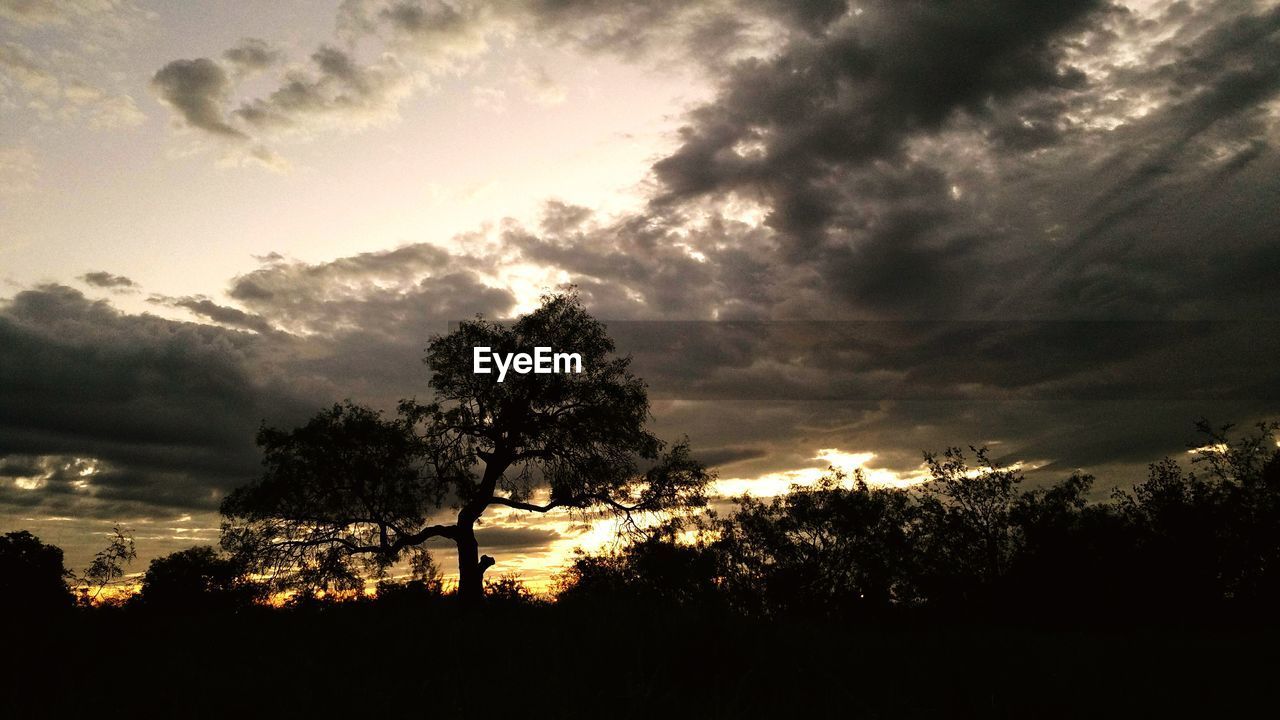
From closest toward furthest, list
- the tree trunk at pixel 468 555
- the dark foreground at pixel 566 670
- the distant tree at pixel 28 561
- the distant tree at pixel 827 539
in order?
the dark foreground at pixel 566 670 < the tree trunk at pixel 468 555 < the distant tree at pixel 28 561 < the distant tree at pixel 827 539

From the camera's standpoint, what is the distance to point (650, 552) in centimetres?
3272

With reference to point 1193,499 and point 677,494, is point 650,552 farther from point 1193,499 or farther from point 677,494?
point 1193,499

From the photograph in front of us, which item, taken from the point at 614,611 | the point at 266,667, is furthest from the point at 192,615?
the point at 614,611

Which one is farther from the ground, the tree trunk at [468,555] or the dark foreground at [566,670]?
the dark foreground at [566,670]

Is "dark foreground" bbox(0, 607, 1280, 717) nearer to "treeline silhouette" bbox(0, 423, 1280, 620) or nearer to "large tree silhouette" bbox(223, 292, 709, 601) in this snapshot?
"large tree silhouette" bbox(223, 292, 709, 601)

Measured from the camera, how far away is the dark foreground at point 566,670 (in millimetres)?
4863

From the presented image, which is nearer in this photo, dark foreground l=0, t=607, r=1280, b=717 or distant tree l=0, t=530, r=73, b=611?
dark foreground l=0, t=607, r=1280, b=717

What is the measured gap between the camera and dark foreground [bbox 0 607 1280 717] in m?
4.86

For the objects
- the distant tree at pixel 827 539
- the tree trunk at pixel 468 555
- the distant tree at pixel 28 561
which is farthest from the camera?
the distant tree at pixel 827 539

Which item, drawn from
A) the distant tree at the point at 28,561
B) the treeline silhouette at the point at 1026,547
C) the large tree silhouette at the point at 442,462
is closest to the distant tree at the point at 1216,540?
the treeline silhouette at the point at 1026,547

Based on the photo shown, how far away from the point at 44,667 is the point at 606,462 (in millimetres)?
26867

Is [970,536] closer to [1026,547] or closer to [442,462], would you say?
[1026,547]

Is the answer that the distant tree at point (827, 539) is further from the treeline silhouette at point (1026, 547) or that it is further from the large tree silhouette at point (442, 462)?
the large tree silhouette at point (442, 462)

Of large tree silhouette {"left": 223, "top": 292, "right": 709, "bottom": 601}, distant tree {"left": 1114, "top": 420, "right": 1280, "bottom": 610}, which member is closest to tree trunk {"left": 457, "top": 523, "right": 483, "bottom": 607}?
large tree silhouette {"left": 223, "top": 292, "right": 709, "bottom": 601}
